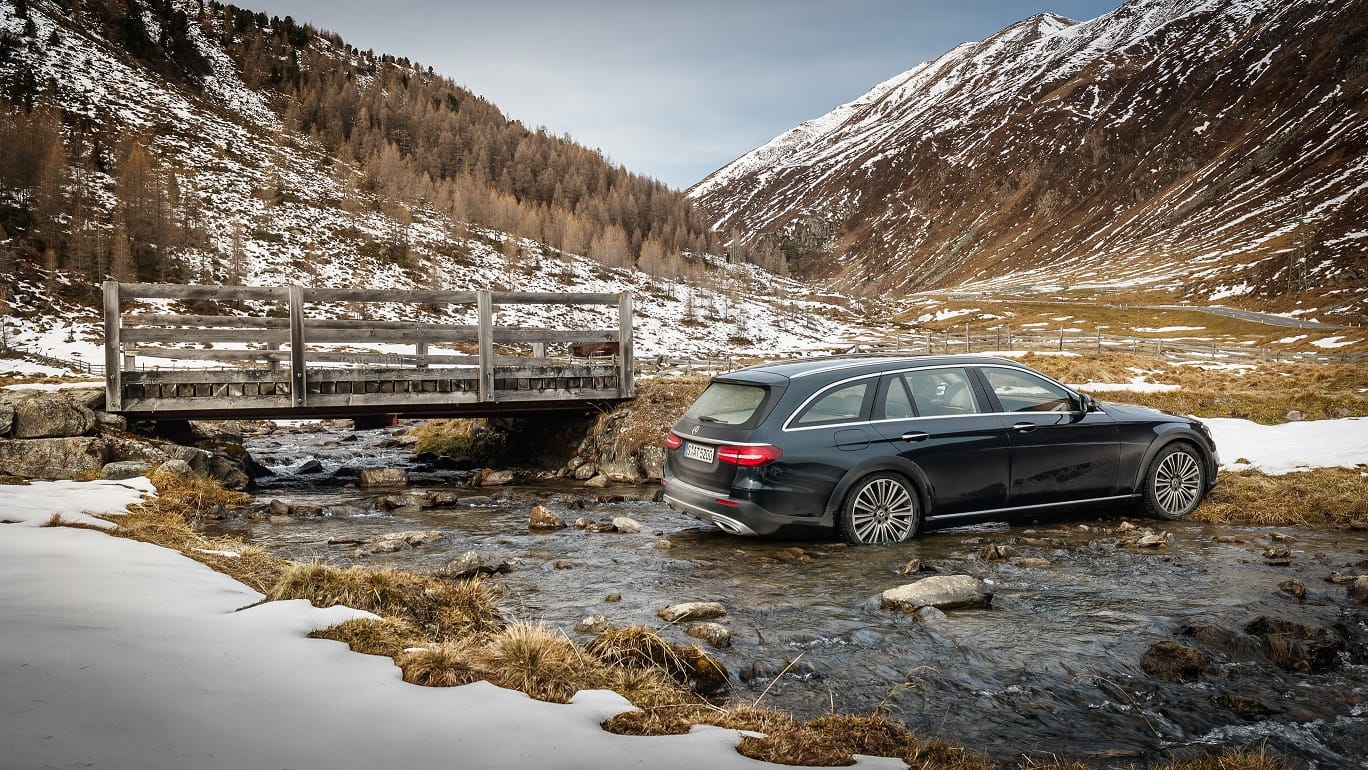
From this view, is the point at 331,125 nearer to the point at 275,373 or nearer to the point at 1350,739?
the point at 275,373

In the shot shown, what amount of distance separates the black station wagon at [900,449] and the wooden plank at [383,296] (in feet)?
25.2

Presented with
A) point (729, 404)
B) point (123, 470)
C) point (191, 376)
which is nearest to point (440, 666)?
point (729, 404)

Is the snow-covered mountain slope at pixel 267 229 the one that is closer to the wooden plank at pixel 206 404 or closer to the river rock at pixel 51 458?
the wooden plank at pixel 206 404

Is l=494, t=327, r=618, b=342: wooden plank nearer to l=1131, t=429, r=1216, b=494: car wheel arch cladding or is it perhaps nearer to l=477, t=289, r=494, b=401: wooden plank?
l=477, t=289, r=494, b=401: wooden plank

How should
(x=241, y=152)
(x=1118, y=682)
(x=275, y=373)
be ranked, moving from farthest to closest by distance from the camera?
A: (x=241, y=152)
(x=275, y=373)
(x=1118, y=682)

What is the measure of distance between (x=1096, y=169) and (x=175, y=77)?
595 feet

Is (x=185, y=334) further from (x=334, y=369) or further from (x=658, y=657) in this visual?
(x=658, y=657)

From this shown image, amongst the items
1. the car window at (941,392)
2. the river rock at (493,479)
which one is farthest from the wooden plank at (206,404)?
the car window at (941,392)

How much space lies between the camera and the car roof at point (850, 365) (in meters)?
7.86

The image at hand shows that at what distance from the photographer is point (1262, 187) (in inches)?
5271

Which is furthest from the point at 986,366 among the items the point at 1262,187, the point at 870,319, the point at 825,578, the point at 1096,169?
the point at 1096,169

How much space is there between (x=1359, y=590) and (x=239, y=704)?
23.9 ft

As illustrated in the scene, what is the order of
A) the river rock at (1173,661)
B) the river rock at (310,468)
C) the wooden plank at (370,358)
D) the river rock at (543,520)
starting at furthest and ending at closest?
1. the river rock at (310,468)
2. the wooden plank at (370,358)
3. the river rock at (543,520)
4. the river rock at (1173,661)

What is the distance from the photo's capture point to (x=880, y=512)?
25.2ft
